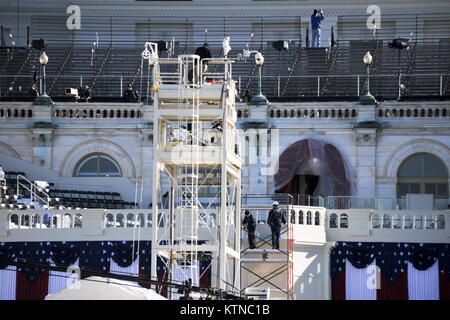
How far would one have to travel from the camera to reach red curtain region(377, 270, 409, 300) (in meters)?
49.5

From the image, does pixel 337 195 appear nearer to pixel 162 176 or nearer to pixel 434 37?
pixel 162 176

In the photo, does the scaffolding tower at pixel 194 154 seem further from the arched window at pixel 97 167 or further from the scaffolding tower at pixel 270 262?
the arched window at pixel 97 167

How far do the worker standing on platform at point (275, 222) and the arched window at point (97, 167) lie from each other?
1276 centimetres

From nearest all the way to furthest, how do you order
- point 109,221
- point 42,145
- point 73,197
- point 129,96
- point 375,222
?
1. point 109,221
2. point 375,222
3. point 73,197
4. point 42,145
5. point 129,96

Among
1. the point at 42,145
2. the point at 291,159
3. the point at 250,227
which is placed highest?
the point at 42,145

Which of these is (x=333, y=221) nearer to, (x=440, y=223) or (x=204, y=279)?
(x=440, y=223)

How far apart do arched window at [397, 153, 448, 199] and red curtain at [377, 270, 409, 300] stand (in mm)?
8486

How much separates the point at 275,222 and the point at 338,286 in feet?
13.1

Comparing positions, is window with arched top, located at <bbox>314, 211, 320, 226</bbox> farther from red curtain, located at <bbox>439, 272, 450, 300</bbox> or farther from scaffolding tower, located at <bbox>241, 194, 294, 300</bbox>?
red curtain, located at <bbox>439, 272, 450, 300</bbox>

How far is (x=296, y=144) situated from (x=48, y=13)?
19.9m

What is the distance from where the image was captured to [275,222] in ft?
154

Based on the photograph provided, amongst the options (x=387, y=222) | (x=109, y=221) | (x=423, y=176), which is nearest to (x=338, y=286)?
(x=387, y=222)

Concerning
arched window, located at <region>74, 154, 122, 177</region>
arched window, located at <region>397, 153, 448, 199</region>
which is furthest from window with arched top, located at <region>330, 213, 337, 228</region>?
arched window, located at <region>74, 154, 122, 177</region>
